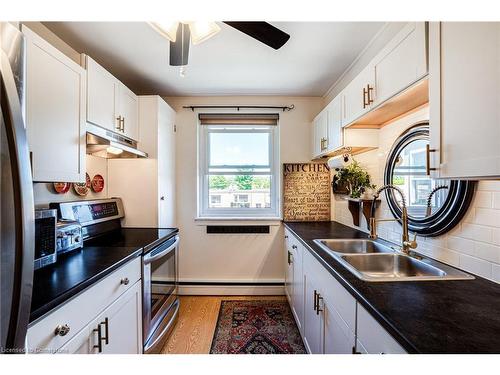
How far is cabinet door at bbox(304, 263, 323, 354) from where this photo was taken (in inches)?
58.2

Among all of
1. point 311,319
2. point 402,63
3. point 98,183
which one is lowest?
point 311,319

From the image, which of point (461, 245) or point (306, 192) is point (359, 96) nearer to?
point (461, 245)

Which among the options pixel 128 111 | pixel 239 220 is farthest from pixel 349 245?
pixel 128 111

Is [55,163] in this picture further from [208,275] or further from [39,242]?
[208,275]

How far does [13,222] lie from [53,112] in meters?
1.09

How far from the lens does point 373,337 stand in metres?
0.84

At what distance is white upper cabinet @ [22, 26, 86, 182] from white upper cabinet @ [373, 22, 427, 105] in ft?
6.14

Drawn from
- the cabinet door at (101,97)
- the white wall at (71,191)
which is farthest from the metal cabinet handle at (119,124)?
the white wall at (71,191)

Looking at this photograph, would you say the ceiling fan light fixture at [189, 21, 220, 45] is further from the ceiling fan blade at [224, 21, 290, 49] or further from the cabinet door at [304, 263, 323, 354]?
the cabinet door at [304, 263, 323, 354]

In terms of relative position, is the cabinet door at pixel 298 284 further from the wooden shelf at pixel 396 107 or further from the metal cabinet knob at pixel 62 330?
the metal cabinet knob at pixel 62 330

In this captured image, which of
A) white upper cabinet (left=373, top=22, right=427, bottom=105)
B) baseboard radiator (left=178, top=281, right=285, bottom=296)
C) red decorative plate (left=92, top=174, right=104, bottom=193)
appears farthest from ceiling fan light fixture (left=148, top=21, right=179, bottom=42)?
baseboard radiator (left=178, top=281, right=285, bottom=296)

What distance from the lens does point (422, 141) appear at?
1.49 m

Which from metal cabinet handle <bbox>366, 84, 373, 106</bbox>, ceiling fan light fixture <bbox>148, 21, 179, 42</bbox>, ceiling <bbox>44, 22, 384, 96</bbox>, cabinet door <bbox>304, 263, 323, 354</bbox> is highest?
ceiling <bbox>44, 22, 384, 96</bbox>
